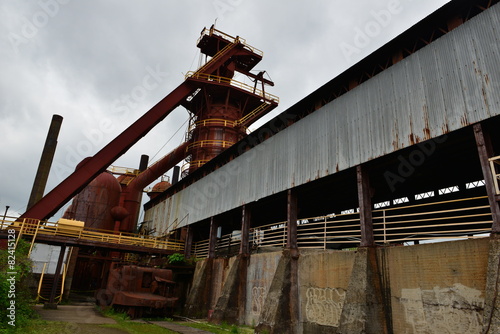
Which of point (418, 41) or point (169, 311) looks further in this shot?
point (169, 311)

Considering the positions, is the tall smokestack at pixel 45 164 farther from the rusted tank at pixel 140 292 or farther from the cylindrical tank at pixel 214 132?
the rusted tank at pixel 140 292

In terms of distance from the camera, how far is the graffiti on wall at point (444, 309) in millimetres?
7391

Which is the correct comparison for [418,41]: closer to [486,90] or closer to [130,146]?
[486,90]

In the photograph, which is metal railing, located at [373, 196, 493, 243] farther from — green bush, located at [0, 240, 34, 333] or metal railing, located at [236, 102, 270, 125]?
metal railing, located at [236, 102, 270, 125]

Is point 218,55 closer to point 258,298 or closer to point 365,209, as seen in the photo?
point 258,298

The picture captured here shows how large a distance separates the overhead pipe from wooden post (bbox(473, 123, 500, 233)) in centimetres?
2846

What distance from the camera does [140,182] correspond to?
3569 cm

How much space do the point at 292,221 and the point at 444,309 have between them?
684 cm

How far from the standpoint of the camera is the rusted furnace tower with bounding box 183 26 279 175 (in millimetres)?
30828

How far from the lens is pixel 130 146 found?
25.6 metres

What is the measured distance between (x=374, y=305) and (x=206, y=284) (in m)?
12.2

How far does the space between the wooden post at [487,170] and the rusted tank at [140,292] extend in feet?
45.6

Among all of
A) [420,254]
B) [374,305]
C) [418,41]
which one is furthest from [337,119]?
[374,305]

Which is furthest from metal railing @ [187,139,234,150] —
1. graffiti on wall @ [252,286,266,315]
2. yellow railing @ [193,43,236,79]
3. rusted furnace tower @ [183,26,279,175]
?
graffiti on wall @ [252,286,266,315]
